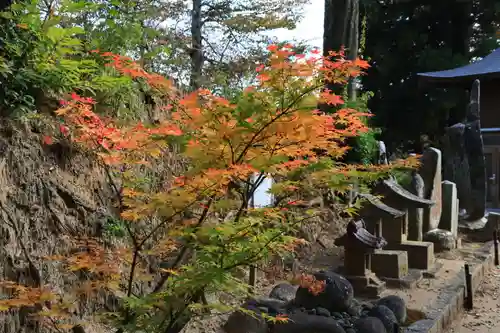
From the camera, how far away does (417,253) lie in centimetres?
750

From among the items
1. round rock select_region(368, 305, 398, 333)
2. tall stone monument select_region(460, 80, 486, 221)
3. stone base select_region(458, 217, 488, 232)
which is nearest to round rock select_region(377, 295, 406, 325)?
round rock select_region(368, 305, 398, 333)

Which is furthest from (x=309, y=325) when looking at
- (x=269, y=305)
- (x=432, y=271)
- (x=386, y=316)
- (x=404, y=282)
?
(x=432, y=271)

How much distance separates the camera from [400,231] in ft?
25.0

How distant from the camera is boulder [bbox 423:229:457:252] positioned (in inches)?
348

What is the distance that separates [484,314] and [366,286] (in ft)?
5.13

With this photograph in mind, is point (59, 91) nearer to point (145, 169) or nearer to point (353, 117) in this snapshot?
point (145, 169)

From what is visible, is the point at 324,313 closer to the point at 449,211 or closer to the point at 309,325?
the point at 309,325

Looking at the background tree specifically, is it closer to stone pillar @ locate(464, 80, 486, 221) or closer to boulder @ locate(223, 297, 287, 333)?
stone pillar @ locate(464, 80, 486, 221)

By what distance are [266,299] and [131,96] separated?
304cm

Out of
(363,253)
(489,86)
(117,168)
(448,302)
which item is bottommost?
(448,302)

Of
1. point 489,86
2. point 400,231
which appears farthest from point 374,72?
point 400,231

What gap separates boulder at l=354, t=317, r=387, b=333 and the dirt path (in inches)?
52.8

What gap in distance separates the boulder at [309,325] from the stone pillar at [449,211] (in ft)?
19.5

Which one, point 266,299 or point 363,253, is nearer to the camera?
point 266,299
